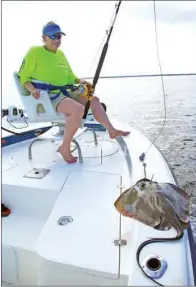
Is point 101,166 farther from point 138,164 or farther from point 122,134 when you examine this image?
point 122,134

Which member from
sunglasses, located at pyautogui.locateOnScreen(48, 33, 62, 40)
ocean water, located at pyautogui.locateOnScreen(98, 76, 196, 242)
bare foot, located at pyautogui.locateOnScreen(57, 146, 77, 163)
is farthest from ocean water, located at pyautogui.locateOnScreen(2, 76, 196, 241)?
bare foot, located at pyautogui.locateOnScreen(57, 146, 77, 163)

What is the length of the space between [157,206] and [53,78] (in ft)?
4.46

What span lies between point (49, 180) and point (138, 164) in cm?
61

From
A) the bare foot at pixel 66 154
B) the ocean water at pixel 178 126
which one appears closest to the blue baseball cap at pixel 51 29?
the ocean water at pixel 178 126

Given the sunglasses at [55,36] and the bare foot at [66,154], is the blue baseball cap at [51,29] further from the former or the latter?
the bare foot at [66,154]

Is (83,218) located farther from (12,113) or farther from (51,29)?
(12,113)

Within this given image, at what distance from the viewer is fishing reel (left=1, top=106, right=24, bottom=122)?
2.51 meters

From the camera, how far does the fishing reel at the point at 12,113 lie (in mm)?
2510

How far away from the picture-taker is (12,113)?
2.55m

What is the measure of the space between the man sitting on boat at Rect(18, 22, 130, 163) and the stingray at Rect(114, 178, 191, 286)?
2.73 ft

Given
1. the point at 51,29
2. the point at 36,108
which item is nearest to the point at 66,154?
the point at 36,108

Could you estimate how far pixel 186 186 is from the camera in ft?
5.25

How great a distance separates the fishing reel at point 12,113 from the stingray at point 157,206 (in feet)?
5.18

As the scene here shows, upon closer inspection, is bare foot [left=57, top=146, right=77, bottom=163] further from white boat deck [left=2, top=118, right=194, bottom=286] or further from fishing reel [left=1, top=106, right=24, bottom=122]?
fishing reel [left=1, top=106, right=24, bottom=122]
